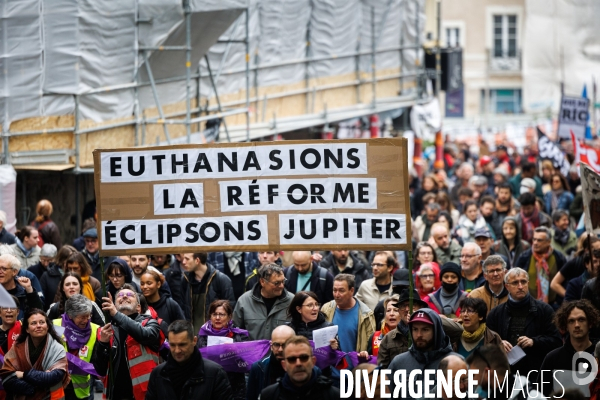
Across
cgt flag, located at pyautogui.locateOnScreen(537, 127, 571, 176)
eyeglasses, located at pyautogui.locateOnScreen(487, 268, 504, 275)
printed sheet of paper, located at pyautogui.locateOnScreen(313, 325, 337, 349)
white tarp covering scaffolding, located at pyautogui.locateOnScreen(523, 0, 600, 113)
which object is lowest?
printed sheet of paper, located at pyautogui.locateOnScreen(313, 325, 337, 349)

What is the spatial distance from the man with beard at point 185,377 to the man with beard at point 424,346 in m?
1.18

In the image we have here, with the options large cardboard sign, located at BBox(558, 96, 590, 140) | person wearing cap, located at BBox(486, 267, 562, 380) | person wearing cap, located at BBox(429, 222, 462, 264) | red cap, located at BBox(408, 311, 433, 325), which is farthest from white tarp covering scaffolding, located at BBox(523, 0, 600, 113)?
red cap, located at BBox(408, 311, 433, 325)

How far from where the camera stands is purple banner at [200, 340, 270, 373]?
920 centimetres

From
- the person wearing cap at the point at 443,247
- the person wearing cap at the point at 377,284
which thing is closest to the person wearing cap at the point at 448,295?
the person wearing cap at the point at 377,284

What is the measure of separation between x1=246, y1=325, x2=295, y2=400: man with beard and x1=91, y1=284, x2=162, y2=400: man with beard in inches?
45.3

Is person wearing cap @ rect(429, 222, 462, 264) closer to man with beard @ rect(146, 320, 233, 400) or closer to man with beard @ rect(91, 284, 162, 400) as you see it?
man with beard @ rect(91, 284, 162, 400)

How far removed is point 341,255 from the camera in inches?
496

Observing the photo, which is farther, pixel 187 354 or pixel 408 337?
pixel 408 337

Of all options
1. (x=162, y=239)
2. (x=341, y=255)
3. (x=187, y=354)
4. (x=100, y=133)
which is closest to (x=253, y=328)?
(x=162, y=239)

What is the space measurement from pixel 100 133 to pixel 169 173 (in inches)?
333

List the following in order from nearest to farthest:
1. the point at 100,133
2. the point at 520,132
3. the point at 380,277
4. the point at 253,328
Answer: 1. the point at 253,328
2. the point at 380,277
3. the point at 100,133
4. the point at 520,132

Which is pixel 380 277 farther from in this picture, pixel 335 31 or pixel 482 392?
pixel 335 31

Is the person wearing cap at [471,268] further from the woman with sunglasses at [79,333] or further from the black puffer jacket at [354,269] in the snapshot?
the woman with sunglasses at [79,333]

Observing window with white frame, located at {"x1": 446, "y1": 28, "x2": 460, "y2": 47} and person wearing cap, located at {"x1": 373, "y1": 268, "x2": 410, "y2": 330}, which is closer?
person wearing cap, located at {"x1": 373, "y1": 268, "x2": 410, "y2": 330}
